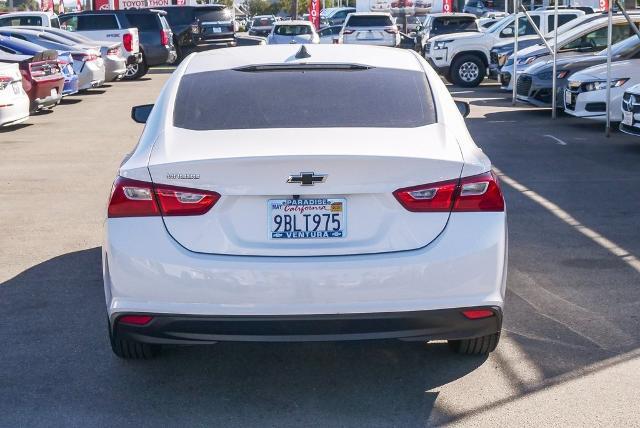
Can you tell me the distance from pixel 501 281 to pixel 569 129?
12045 mm

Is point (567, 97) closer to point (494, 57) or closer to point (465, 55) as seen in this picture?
point (494, 57)

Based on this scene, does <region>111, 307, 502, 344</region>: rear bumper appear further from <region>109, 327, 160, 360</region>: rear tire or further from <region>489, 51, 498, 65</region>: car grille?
<region>489, 51, 498, 65</region>: car grille

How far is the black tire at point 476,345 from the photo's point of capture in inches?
212

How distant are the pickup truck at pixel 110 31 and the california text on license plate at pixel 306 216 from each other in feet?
83.5

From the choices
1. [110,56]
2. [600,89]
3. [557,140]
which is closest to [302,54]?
[557,140]

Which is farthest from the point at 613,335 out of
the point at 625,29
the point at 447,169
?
the point at 625,29

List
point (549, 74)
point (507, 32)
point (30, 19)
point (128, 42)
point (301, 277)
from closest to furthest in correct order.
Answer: point (301, 277), point (549, 74), point (507, 32), point (128, 42), point (30, 19)

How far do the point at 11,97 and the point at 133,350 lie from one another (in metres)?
11.8

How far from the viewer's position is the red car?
1867cm

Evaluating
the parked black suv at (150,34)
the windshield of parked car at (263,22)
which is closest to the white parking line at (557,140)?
the parked black suv at (150,34)

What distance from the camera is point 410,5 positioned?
52.8 metres

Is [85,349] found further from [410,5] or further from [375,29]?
[410,5]

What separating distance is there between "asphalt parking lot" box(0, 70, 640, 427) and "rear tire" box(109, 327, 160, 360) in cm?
5

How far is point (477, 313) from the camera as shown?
188 inches
